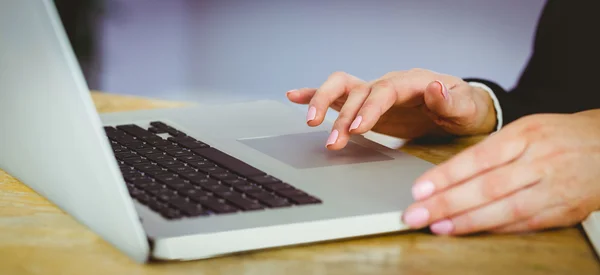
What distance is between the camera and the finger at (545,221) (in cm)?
64

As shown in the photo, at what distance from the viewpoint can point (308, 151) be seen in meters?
0.85

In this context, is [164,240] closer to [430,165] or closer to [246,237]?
[246,237]

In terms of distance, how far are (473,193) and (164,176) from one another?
261 mm

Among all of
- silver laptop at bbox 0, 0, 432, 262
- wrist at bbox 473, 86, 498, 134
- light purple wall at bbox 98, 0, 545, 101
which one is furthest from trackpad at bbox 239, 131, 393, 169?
light purple wall at bbox 98, 0, 545, 101

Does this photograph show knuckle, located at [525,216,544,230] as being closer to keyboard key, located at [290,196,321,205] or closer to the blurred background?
keyboard key, located at [290,196,321,205]

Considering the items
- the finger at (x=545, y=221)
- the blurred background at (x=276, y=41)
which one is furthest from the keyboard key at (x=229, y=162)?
the blurred background at (x=276, y=41)

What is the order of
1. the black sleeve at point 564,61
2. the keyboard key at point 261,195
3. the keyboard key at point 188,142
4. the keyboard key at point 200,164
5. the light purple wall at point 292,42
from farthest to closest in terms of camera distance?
the light purple wall at point 292,42
the black sleeve at point 564,61
the keyboard key at point 188,142
the keyboard key at point 200,164
the keyboard key at point 261,195

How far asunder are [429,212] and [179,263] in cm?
19

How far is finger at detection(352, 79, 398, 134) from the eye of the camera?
81 cm

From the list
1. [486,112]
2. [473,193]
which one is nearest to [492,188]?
[473,193]

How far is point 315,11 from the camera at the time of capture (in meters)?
3.78

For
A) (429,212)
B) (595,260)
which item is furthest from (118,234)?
(595,260)

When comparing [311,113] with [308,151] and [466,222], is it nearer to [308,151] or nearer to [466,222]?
[308,151]

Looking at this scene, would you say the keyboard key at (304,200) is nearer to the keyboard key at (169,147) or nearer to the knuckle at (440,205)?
the knuckle at (440,205)
